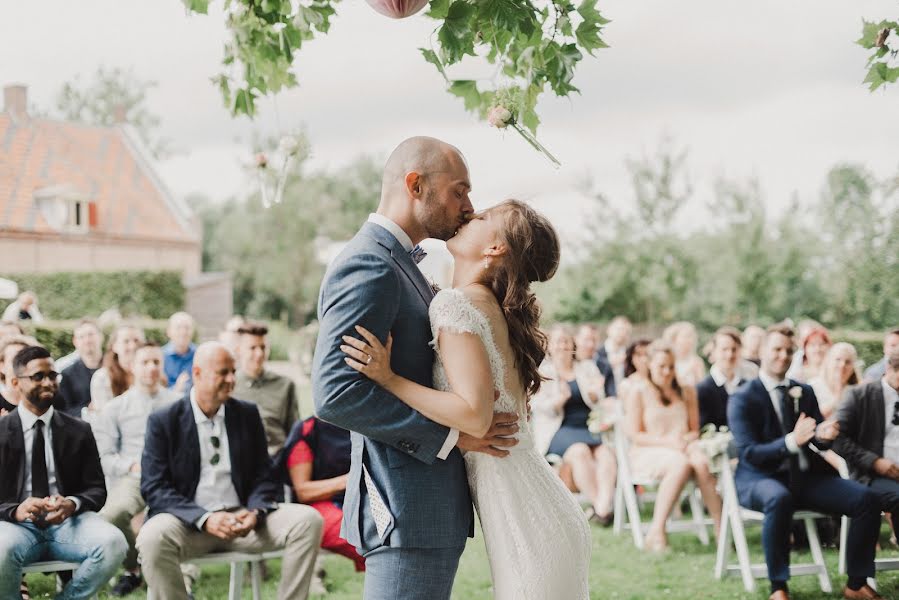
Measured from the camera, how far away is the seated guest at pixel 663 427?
722 cm

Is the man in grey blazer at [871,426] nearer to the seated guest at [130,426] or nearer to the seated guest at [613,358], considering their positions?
the seated guest at [613,358]

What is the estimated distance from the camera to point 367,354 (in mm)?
2408

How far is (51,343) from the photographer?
Result: 43.9 feet

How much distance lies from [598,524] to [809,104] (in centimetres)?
2426

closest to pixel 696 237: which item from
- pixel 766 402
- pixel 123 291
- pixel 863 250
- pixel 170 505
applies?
pixel 863 250

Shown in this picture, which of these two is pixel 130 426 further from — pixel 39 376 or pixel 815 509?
pixel 815 509

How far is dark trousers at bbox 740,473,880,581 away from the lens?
5672mm

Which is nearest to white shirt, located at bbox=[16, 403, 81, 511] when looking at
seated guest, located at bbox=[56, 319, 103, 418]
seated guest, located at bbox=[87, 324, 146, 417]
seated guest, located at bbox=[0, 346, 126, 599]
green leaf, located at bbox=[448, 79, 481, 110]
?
seated guest, located at bbox=[0, 346, 126, 599]

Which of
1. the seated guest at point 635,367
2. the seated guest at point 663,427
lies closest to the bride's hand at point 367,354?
the seated guest at point 663,427

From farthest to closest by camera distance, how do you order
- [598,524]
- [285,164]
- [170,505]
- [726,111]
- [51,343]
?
[726,111], [51,343], [598,524], [170,505], [285,164]

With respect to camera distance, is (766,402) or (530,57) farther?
(766,402)

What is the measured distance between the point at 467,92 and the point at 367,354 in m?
1.70

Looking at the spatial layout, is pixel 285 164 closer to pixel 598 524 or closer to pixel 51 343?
pixel 598 524

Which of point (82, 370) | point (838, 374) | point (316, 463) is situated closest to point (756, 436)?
point (838, 374)
